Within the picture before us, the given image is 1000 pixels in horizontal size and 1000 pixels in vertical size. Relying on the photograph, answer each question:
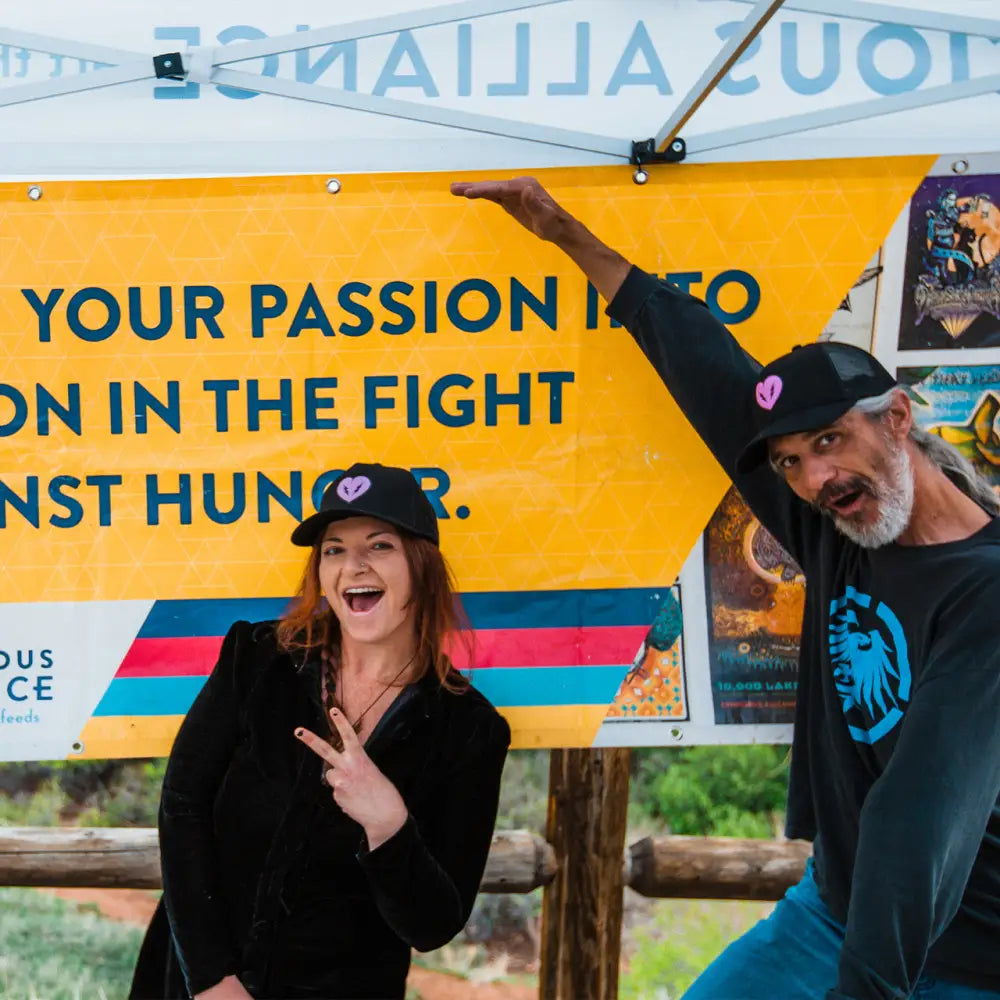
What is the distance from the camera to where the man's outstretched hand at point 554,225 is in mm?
2172

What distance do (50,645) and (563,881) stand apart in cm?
167

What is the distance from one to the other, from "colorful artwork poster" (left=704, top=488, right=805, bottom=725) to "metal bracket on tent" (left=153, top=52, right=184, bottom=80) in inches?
59.3

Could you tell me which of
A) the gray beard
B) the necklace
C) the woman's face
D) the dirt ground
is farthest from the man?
the dirt ground

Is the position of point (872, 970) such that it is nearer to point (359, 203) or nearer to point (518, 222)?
→ point (518, 222)

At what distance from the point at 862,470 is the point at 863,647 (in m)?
0.35

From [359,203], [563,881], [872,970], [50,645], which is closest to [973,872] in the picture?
[872,970]

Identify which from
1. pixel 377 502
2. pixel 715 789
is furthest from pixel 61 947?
pixel 377 502

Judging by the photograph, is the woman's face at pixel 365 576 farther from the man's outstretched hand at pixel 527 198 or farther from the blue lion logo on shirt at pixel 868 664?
the blue lion logo on shirt at pixel 868 664

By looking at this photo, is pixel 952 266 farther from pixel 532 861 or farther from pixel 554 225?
pixel 532 861

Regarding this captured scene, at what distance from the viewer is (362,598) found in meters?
2.10

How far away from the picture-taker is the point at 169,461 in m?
2.36

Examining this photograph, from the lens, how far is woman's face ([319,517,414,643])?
2.06 metres

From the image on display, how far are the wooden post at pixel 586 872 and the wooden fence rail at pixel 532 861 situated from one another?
8 cm

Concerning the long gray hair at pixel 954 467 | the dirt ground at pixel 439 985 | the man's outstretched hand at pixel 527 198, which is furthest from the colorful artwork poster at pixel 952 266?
the dirt ground at pixel 439 985
